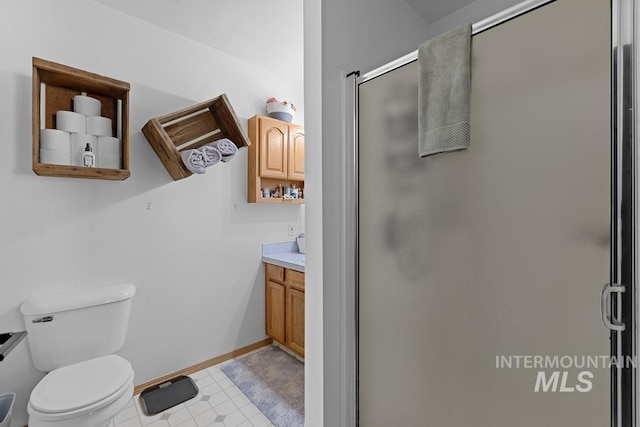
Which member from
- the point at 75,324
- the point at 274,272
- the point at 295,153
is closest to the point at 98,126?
the point at 75,324

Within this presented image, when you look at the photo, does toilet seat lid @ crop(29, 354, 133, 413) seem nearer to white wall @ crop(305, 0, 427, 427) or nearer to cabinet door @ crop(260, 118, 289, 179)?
white wall @ crop(305, 0, 427, 427)

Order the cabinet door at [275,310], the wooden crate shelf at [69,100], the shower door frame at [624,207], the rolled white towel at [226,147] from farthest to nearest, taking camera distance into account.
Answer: the cabinet door at [275,310]
the rolled white towel at [226,147]
the wooden crate shelf at [69,100]
the shower door frame at [624,207]

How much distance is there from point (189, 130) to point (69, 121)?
735mm

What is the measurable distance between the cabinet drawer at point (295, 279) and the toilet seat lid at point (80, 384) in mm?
1157

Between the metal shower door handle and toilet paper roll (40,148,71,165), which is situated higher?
toilet paper roll (40,148,71,165)

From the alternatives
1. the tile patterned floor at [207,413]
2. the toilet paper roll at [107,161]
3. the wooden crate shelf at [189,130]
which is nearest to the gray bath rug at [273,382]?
the tile patterned floor at [207,413]

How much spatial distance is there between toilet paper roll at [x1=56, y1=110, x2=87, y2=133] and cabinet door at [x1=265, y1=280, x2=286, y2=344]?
174 centimetres

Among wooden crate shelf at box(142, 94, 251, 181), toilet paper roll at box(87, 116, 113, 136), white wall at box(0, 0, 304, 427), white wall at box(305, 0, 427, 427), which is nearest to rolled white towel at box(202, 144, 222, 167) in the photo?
wooden crate shelf at box(142, 94, 251, 181)

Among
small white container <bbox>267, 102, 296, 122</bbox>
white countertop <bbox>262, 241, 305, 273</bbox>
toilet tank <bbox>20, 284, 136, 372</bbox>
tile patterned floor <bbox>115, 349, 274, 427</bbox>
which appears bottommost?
tile patterned floor <bbox>115, 349, 274, 427</bbox>

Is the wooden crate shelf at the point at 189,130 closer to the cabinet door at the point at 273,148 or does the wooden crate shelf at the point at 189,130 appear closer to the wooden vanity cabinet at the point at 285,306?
the cabinet door at the point at 273,148

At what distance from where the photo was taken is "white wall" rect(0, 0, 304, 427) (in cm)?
162

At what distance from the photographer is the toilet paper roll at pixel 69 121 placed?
170 centimetres

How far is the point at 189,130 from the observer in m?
2.29

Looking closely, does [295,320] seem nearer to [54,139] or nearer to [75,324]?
[75,324]
